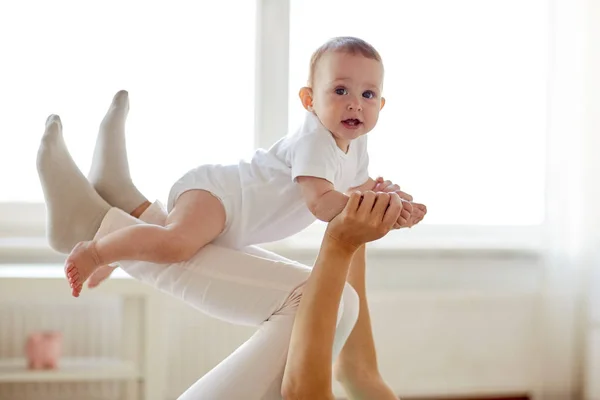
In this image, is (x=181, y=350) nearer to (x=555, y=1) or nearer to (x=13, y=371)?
(x=13, y=371)

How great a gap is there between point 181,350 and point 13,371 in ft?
2.04

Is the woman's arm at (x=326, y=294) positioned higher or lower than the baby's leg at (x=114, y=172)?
lower

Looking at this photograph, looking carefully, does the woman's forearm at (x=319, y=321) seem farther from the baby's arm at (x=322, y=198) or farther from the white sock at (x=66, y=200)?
the white sock at (x=66, y=200)

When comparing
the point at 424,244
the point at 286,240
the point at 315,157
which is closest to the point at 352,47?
the point at 315,157

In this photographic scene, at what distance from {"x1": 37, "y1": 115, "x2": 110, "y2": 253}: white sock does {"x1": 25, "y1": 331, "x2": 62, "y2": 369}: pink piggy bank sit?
133 centimetres

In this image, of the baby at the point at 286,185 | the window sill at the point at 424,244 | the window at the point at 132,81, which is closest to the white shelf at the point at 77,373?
the window sill at the point at 424,244

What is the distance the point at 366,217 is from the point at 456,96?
92.3 inches

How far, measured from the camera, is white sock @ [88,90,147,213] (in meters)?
1.23

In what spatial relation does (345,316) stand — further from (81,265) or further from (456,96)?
(456,96)

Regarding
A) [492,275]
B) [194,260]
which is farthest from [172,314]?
[194,260]

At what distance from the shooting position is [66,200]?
1168 mm

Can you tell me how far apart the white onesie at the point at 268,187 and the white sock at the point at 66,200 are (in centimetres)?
12

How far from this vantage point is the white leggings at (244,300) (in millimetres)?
958

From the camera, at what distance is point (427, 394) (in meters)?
2.98
